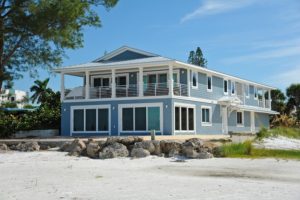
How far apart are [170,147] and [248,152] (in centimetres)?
391

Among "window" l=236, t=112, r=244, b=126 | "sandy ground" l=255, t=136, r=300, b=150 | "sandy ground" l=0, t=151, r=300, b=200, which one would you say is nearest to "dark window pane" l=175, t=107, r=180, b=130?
"sandy ground" l=255, t=136, r=300, b=150

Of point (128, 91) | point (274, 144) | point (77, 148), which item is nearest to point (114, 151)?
point (77, 148)

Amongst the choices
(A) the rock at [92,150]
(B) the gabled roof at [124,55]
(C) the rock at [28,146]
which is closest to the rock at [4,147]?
(C) the rock at [28,146]

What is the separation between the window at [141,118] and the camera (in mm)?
31984

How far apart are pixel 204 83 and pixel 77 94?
10.6 metres

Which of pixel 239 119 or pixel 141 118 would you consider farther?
pixel 239 119

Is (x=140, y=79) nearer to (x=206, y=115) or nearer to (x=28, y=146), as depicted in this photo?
(x=206, y=115)

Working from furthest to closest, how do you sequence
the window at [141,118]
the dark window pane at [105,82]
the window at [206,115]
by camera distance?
the dark window pane at [105,82] → the window at [206,115] → the window at [141,118]

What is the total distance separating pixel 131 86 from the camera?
34.4 meters

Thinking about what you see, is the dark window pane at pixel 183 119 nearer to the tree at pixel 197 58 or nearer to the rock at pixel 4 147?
the rock at pixel 4 147

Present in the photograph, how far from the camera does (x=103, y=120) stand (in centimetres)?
3369

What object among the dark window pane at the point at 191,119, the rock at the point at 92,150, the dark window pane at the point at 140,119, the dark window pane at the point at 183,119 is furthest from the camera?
the dark window pane at the point at 191,119

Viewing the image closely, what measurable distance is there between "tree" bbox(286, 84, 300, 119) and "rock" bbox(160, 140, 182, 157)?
37996 mm

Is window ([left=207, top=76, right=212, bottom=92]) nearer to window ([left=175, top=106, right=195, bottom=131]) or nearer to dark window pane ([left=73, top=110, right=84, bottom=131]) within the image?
window ([left=175, top=106, right=195, bottom=131])
